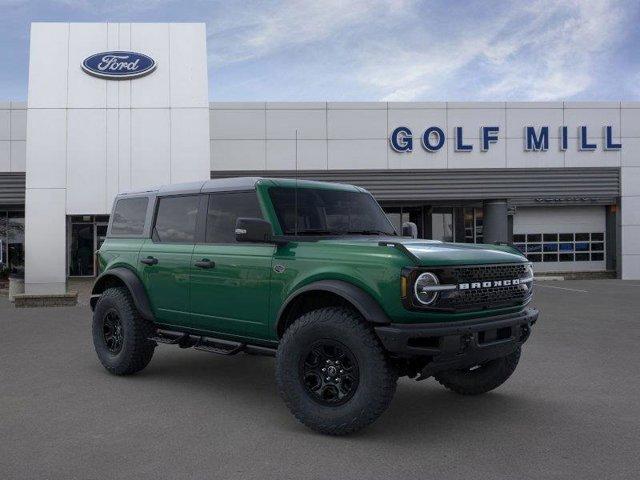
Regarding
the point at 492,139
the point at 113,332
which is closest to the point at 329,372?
the point at 113,332

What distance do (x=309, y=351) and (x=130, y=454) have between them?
1.48 meters

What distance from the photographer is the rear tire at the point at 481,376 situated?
5.63m

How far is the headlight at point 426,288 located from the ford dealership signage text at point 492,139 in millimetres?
20281

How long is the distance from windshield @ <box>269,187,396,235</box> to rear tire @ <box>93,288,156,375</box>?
2229mm

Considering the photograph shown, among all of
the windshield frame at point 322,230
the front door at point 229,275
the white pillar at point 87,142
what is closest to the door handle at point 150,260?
the front door at point 229,275

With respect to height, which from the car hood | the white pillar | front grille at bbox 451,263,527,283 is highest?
the white pillar

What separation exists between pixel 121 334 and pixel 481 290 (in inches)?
159

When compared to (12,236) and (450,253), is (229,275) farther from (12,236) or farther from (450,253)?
(12,236)

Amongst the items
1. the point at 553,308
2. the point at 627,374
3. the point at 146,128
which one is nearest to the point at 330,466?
the point at 627,374

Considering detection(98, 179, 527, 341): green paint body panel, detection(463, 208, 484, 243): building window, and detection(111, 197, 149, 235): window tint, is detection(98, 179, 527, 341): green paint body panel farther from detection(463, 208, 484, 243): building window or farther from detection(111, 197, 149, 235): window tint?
detection(463, 208, 484, 243): building window

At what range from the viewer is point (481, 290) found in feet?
15.5

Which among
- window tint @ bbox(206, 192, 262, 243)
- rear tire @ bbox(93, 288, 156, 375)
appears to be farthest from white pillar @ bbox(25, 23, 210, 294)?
window tint @ bbox(206, 192, 262, 243)

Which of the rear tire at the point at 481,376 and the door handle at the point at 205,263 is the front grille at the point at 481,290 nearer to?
the rear tire at the point at 481,376

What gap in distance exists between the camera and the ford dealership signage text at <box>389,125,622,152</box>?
24.2 metres
